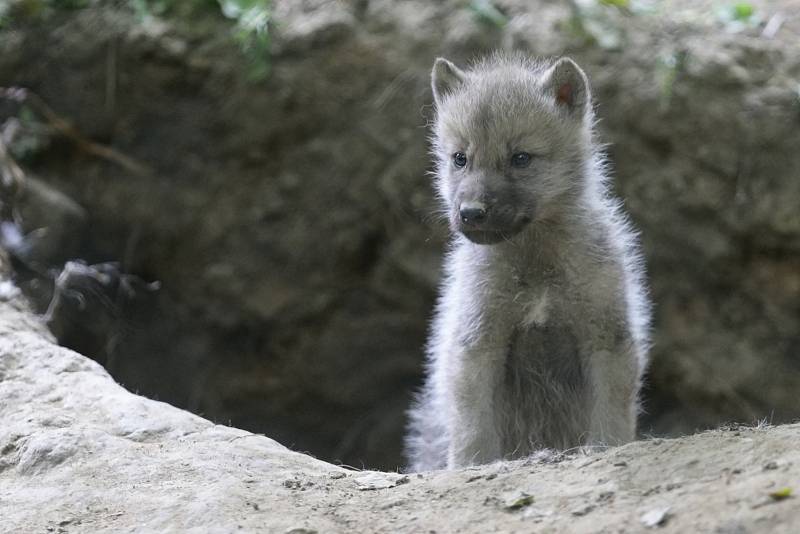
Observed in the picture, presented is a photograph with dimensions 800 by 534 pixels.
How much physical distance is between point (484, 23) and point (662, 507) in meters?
4.24

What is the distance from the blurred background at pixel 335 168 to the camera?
235 inches

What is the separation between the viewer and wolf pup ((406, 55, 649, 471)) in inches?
161

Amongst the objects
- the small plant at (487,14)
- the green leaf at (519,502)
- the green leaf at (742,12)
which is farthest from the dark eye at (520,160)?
the green leaf at (742,12)

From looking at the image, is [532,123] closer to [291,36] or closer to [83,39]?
[291,36]

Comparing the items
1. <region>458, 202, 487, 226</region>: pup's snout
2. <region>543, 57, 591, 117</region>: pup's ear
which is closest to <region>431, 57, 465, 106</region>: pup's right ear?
<region>543, 57, 591, 117</region>: pup's ear

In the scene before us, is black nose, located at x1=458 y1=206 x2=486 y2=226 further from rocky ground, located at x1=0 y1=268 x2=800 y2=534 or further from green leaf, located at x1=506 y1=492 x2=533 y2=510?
green leaf, located at x1=506 y1=492 x2=533 y2=510

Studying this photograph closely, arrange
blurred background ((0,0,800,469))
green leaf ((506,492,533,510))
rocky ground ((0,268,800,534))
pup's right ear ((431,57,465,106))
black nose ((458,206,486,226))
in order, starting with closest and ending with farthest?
rocky ground ((0,268,800,534)) → green leaf ((506,492,533,510)) → black nose ((458,206,486,226)) → pup's right ear ((431,57,465,106)) → blurred background ((0,0,800,469))

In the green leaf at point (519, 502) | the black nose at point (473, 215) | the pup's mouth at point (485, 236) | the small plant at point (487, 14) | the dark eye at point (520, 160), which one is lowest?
the green leaf at point (519, 502)

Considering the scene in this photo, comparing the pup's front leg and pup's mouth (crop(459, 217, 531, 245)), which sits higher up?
pup's mouth (crop(459, 217, 531, 245))

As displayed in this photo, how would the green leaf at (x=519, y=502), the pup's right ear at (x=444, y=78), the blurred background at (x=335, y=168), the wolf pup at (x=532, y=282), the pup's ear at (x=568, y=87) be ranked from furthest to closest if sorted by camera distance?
the blurred background at (x=335, y=168), the pup's right ear at (x=444, y=78), the pup's ear at (x=568, y=87), the wolf pup at (x=532, y=282), the green leaf at (x=519, y=502)

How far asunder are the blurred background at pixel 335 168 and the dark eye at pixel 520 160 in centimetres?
200

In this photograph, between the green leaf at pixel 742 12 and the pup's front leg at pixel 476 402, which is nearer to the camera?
the pup's front leg at pixel 476 402

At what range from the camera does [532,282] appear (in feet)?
13.9

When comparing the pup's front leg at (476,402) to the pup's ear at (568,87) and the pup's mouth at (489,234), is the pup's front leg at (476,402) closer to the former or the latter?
the pup's mouth at (489,234)
